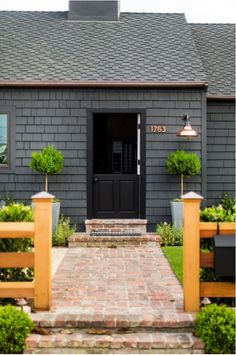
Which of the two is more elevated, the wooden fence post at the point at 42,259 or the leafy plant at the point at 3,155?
the leafy plant at the point at 3,155

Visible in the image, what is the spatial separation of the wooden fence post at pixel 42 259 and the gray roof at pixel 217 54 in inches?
291

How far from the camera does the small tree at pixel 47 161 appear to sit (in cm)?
1064

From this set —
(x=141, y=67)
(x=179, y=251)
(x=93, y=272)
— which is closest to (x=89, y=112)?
(x=141, y=67)

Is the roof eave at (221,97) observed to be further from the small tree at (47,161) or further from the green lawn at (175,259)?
the green lawn at (175,259)

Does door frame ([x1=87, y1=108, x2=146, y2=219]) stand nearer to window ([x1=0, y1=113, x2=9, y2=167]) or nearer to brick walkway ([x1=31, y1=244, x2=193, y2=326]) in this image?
window ([x1=0, y1=113, x2=9, y2=167])

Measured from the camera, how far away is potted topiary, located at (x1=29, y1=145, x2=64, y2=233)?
10.6 meters

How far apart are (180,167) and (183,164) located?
3.4 inches

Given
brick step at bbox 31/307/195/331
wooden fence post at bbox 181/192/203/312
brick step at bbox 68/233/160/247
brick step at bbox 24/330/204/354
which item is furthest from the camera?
brick step at bbox 68/233/160/247

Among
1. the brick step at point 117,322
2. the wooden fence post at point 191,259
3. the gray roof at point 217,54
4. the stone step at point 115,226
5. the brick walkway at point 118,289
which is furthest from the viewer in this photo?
the gray roof at point 217,54

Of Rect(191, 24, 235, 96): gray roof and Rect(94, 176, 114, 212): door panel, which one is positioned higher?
Rect(191, 24, 235, 96): gray roof

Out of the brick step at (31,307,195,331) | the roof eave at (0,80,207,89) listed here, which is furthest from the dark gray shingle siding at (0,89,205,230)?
the brick step at (31,307,195,331)

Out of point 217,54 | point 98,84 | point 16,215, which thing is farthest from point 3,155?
point 217,54

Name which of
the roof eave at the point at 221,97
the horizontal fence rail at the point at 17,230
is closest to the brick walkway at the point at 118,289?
the horizontal fence rail at the point at 17,230

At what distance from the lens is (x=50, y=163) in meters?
10.6
